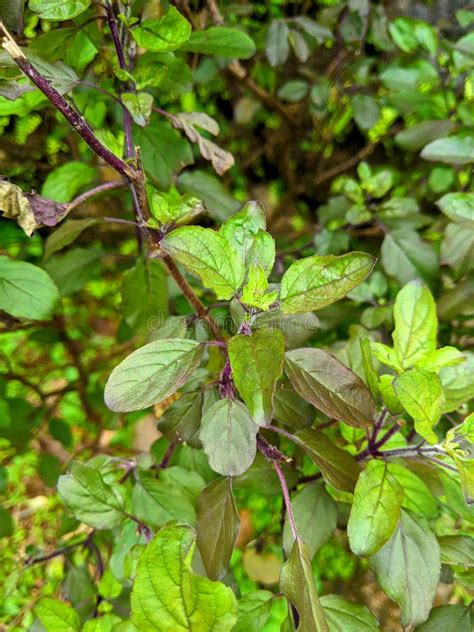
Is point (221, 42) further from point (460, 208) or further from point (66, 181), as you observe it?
point (460, 208)

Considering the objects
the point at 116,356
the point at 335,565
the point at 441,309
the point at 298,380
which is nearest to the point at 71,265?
the point at 116,356

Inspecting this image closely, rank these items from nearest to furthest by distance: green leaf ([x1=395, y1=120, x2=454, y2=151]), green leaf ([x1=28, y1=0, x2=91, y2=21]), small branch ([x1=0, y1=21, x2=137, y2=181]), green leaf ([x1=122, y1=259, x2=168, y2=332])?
small branch ([x1=0, y1=21, x2=137, y2=181]) → green leaf ([x1=28, y1=0, x2=91, y2=21]) → green leaf ([x1=122, y1=259, x2=168, y2=332]) → green leaf ([x1=395, y1=120, x2=454, y2=151])

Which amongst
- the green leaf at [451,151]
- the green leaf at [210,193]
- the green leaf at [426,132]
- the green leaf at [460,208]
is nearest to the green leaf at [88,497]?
the green leaf at [210,193]

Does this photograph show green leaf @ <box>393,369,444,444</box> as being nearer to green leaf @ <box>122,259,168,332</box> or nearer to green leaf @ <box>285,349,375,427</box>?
green leaf @ <box>285,349,375,427</box>

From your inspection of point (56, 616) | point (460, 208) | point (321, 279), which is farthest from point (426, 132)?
point (56, 616)

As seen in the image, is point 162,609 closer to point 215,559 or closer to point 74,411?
point 215,559

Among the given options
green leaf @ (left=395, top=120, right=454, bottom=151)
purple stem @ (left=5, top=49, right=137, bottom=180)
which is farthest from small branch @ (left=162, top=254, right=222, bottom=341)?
green leaf @ (left=395, top=120, right=454, bottom=151)
